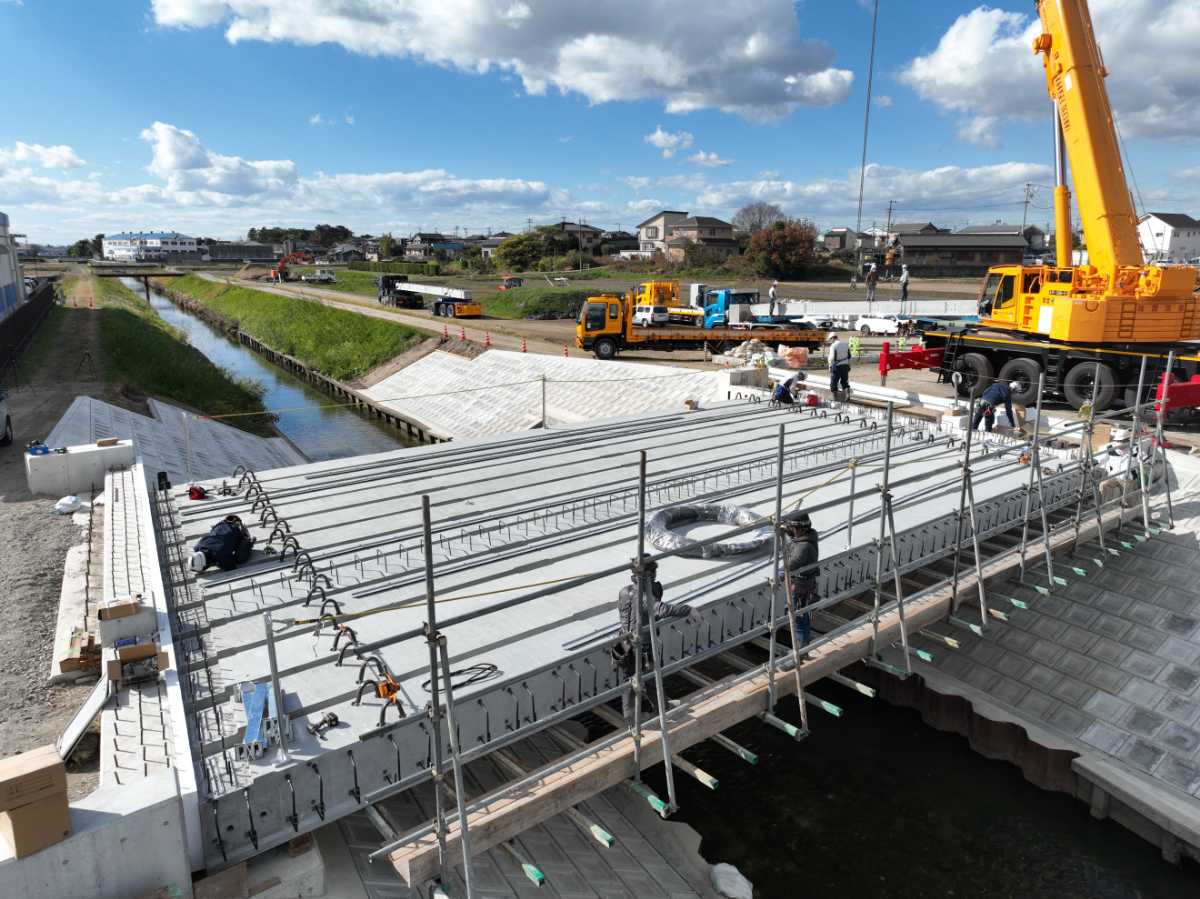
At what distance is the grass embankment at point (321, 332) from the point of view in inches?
1565

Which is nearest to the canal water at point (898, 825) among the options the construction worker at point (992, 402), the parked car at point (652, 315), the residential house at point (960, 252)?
the construction worker at point (992, 402)

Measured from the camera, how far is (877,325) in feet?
112

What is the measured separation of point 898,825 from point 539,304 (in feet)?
145

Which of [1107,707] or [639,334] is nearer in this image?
[1107,707]

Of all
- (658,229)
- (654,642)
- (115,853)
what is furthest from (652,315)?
(658,229)

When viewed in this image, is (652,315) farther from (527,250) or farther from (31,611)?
(527,250)

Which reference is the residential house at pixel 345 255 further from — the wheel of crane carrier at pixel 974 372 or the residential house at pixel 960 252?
the wheel of crane carrier at pixel 974 372

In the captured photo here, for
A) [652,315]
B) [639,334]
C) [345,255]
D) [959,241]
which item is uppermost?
[345,255]

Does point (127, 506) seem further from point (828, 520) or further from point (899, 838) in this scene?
point (899, 838)

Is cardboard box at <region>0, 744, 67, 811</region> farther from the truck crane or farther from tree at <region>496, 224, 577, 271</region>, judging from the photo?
tree at <region>496, 224, 577, 271</region>

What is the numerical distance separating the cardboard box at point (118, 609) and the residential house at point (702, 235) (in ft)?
292

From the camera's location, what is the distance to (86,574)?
885 cm

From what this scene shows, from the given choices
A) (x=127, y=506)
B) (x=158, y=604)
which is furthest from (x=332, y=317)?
(x=158, y=604)

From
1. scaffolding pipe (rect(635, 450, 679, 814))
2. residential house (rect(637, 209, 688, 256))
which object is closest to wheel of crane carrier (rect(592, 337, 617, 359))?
scaffolding pipe (rect(635, 450, 679, 814))
